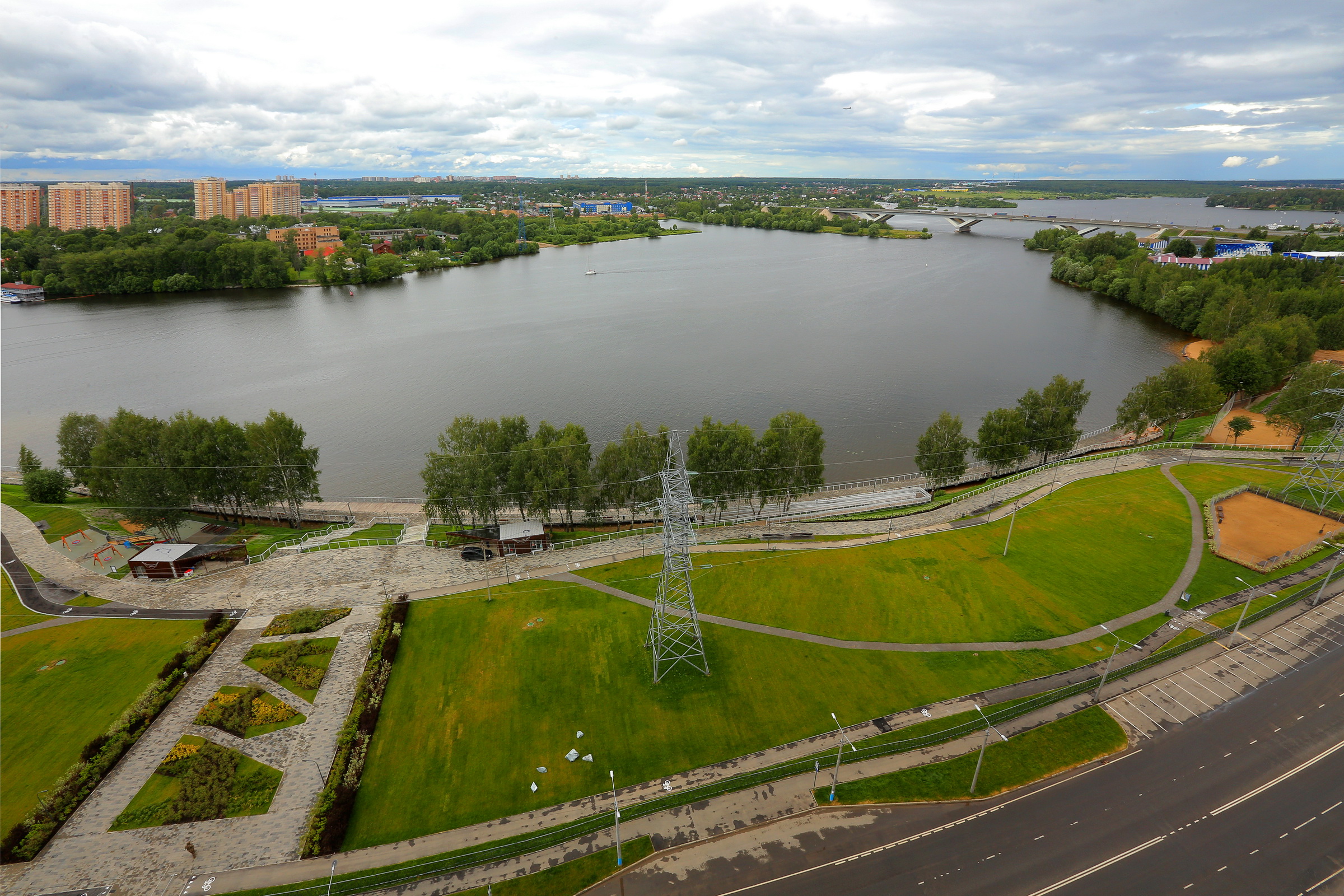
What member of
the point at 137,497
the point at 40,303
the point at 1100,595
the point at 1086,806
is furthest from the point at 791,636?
the point at 40,303

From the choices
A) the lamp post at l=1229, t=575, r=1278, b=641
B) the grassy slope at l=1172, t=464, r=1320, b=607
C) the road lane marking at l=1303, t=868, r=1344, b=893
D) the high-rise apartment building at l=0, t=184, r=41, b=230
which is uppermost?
the high-rise apartment building at l=0, t=184, r=41, b=230

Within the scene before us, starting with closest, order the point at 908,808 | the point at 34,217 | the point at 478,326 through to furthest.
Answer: the point at 908,808 < the point at 478,326 < the point at 34,217

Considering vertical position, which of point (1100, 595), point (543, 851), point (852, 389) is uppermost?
point (852, 389)

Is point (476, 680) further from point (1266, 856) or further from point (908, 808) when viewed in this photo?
point (1266, 856)

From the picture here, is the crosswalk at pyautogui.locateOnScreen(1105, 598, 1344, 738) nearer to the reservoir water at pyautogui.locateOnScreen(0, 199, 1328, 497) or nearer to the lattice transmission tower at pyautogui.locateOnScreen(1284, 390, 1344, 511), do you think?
the lattice transmission tower at pyautogui.locateOnScreen(1284, 390, 1344, 511)

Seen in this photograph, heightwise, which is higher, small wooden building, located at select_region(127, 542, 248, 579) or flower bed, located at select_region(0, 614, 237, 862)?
small wooden building, located at select_region(127, 542, 248, 579)

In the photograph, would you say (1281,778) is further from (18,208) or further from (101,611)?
(18,208)

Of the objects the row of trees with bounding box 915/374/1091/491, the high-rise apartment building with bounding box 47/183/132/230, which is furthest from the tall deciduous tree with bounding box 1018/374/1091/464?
the high-rise apartment building with bounding box 47/183/132/230

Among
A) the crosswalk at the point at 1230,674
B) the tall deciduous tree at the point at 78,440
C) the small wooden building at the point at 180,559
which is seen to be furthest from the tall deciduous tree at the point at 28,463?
the crosswalk at the point at 1230,674
